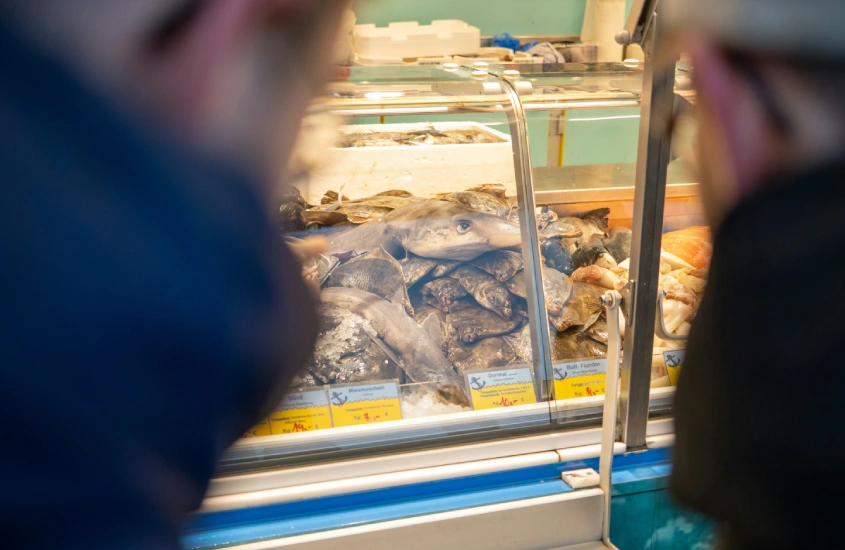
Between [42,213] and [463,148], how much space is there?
1.97 metres

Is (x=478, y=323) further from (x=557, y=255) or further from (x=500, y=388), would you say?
(x=557, y=255)

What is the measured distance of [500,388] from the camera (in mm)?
1765

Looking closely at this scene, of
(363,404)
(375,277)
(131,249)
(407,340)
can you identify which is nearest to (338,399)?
(363,404)

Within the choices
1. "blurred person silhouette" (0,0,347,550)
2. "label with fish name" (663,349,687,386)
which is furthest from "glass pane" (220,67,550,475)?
"blurred person silhouette" (0,0,347,550)

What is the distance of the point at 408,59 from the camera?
492cm

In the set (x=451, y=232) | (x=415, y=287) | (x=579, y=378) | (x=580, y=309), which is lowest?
(x=579, y=378)

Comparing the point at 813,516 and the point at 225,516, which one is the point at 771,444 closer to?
the point at 813,516

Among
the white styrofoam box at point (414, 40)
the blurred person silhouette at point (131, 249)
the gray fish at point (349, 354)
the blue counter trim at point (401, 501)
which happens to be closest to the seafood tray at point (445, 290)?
the gray fish at point (349, 354)

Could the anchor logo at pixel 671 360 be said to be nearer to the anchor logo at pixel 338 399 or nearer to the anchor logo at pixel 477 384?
the anchor logo at pixel 477 384

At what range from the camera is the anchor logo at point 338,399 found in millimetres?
Result: 1644

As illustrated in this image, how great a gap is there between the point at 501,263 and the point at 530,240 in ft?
0.32

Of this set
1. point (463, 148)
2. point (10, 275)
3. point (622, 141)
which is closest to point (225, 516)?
point (463, 148)

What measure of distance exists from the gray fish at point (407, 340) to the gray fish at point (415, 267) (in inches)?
3.8

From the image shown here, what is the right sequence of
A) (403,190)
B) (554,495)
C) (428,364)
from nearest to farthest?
(554,495) < (428,364) < (403,190)
